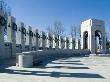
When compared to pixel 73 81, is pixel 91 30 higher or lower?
higher

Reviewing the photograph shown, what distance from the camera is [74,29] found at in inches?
3098

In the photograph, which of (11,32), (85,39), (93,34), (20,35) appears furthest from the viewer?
(85,39)

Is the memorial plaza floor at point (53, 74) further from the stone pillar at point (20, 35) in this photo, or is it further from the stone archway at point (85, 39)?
the stone archway at point (85, 39)

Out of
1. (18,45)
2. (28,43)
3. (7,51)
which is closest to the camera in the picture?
(7,51)

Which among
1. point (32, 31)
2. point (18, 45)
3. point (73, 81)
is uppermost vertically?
point (32, 31)

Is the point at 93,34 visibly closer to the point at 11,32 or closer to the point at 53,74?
the point at 11,32

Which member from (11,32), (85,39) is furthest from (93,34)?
(11,32)

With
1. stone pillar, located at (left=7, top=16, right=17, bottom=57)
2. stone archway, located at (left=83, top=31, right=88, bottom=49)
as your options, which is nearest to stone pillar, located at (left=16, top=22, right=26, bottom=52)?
stone pillar, located at (left=7, top=16, right=17, bottom=57)

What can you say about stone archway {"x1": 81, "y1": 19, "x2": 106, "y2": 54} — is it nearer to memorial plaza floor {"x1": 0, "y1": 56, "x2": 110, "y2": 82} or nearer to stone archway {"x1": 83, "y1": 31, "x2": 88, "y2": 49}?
stone archway {"x1": 83, "y1": 31, "x2": 88, "y2": 49}

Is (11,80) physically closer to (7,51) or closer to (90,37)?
(7,51)

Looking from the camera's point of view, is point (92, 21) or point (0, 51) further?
point (92, 21)

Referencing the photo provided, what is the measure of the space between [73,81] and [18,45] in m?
20.7

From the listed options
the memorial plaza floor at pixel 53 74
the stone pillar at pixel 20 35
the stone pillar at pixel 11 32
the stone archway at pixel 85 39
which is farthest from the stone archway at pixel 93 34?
the memorial plaza floor at pixel 53 74

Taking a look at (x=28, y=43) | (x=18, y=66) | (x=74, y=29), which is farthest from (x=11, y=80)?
(x=74, y=29)
